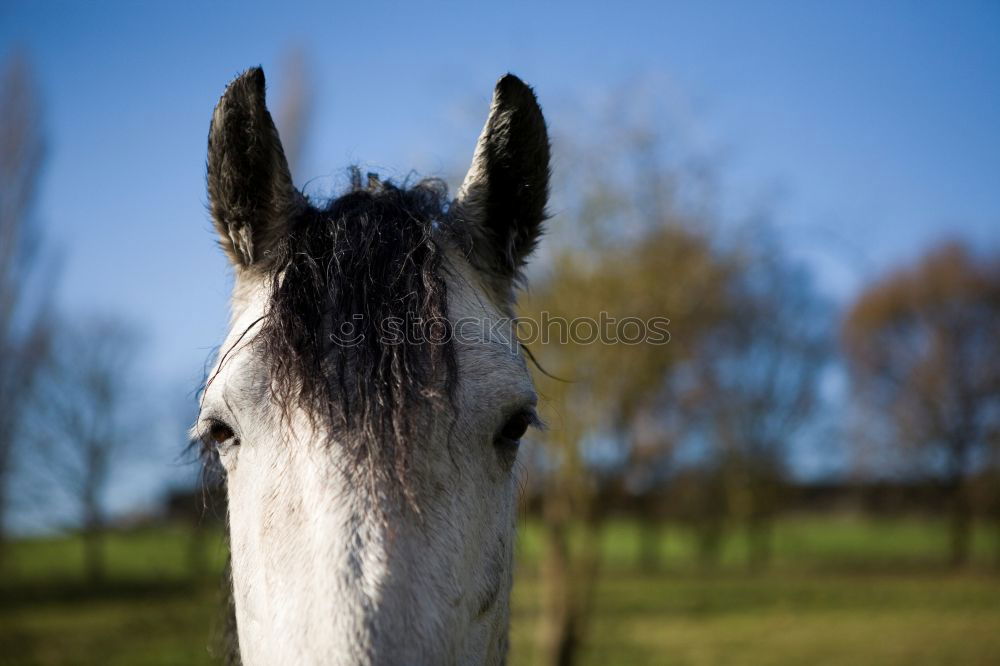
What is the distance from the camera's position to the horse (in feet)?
5.15

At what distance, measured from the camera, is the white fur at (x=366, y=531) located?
1.50 m

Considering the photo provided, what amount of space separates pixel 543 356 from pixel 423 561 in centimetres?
901

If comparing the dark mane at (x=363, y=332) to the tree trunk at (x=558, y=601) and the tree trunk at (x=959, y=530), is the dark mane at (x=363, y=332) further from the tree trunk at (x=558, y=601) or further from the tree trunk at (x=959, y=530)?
the tree trunk at (x=959, y=530)

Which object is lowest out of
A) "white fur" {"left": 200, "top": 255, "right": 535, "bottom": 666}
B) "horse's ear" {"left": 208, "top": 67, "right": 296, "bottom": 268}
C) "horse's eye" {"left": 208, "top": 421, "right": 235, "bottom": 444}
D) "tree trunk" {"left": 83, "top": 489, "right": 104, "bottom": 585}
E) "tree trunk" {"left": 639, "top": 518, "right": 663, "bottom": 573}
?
"tree trunk" {"left": 639, "top": 518, "right": 663, "bottom": 573}

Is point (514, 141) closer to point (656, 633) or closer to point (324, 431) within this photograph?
A: point (324, 431)

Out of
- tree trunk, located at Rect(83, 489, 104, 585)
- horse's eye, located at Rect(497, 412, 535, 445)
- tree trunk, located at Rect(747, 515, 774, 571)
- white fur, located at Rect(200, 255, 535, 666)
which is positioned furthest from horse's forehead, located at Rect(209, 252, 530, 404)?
tree trunk, located at Rect(747, 515, 774, 571)

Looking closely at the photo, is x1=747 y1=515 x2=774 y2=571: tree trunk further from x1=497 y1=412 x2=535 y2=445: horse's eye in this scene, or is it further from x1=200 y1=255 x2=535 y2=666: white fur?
x1=200 y1=255 x2=535 y2=666: white fur

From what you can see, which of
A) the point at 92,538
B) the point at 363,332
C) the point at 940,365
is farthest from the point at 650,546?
the point at 363,332

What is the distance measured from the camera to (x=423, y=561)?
1.63 m

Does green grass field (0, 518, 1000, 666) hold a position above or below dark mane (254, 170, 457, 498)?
below

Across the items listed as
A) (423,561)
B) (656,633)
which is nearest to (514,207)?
(423,561)

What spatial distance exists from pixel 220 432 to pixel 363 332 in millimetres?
683

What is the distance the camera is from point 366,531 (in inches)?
63.0

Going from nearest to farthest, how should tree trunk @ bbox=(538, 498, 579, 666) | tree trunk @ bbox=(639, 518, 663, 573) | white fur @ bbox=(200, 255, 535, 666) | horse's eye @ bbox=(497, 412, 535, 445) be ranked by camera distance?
white fur @ bbox=(200, 255, 535, 666), horse's eye @ bbox=(497, 412, 535, 445), tree trunk @ bbox=(538, 498, 579, 666), tree trunk @ bbox=(639, 518, 663, 573)
